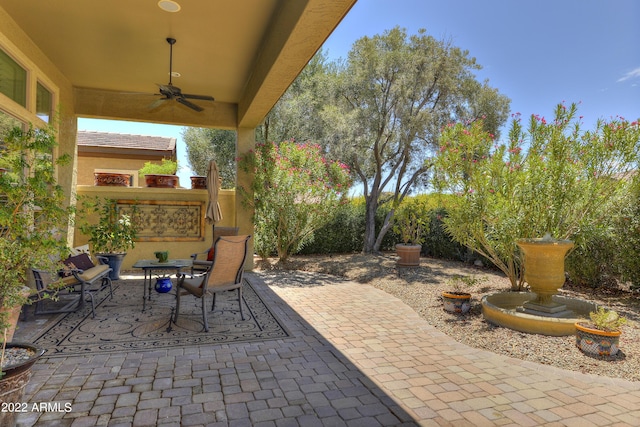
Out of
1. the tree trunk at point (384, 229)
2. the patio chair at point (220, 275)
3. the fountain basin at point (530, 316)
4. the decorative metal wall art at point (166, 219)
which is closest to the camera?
the fountain basin at point (530, 316)

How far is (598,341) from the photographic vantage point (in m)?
3.46

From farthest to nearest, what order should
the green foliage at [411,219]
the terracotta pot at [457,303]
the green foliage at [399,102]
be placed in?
the green foliage at [399,102] → the green foliage at [411,219] → the terracotta pot at [457,303]

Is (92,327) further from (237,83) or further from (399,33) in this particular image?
(399,33)

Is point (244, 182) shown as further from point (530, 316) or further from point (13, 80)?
point (530, 316)

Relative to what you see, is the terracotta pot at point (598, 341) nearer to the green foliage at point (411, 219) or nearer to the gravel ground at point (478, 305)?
the gravel ground at point (478, 305)

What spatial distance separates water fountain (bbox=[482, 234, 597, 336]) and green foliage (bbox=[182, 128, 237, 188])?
12.3 meters

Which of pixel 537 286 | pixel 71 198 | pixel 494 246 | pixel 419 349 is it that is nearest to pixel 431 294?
pixel 494 246

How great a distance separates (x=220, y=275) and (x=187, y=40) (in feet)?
11.2

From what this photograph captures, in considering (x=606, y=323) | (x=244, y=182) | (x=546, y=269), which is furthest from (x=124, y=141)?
(x=606, y=323)

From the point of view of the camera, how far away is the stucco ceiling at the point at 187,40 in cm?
438

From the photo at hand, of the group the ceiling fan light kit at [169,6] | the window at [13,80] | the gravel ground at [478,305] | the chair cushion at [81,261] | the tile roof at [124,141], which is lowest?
the gravel ground at [478,305]

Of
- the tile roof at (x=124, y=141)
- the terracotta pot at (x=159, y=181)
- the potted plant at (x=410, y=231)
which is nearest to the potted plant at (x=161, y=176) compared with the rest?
the terracotta pot at (x=159, y=181)

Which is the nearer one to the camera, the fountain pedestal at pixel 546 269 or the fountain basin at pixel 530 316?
the fountain basin at pixel 530 316

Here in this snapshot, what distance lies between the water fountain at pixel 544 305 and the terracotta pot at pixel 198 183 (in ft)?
21.5
